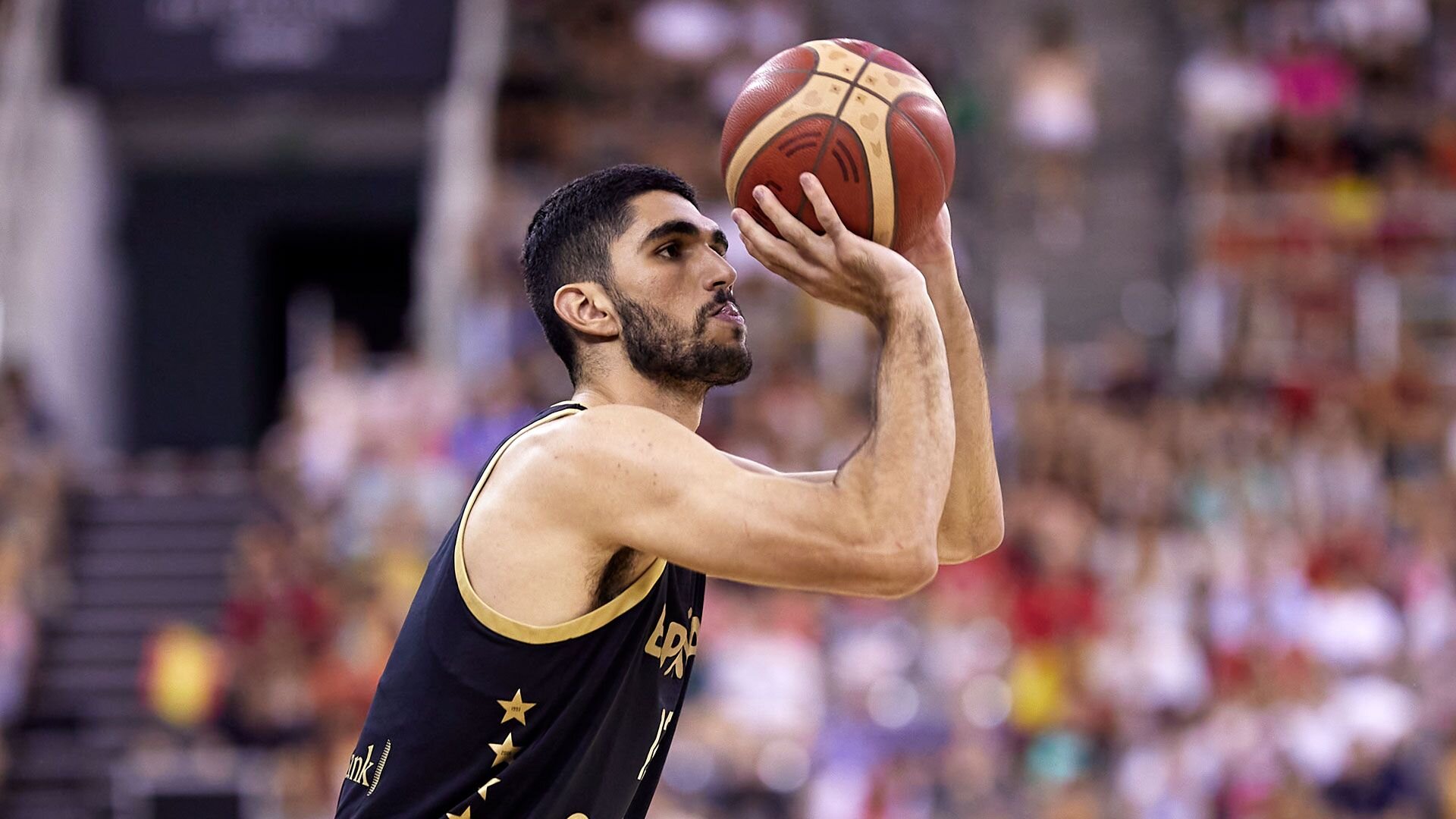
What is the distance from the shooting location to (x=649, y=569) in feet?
11.4

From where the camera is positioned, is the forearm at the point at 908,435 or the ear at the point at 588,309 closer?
the forearm at the point at 908,435

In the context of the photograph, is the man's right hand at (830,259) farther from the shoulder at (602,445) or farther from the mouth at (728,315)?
the shoulder at (602,445)

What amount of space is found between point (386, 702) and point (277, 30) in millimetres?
9624

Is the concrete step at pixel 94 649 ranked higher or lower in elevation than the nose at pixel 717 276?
lower

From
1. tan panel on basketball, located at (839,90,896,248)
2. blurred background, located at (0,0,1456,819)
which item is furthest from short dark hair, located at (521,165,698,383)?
blurred background, located at (0,0,1456,819)

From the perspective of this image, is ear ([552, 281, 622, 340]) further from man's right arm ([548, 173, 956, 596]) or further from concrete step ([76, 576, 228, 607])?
concrete step ([76, 576, 228, 607])

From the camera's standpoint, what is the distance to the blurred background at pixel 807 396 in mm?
9984

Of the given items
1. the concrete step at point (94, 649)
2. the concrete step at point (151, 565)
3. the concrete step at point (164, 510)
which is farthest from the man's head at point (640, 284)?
the concrete step at point (164, 510)

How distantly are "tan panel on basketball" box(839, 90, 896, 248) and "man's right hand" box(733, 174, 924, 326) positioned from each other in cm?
12

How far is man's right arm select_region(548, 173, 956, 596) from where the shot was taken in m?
3.26

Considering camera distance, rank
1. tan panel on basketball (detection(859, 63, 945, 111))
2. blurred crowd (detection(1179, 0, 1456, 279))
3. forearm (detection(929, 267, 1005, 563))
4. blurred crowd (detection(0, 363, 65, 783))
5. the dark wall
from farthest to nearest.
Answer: the dark wall → blurred crowd (detection(1179, 0, 1456, 279)) → blurred crowd (detection(0, 363, 65, 783)) → forearm (detection(929, 267, 1005, 563)) → tan panel on basketball (detection(859, 63, 945, 111))

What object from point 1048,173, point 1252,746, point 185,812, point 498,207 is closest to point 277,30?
point 498,207

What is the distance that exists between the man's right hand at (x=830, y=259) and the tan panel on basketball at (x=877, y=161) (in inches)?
4.7

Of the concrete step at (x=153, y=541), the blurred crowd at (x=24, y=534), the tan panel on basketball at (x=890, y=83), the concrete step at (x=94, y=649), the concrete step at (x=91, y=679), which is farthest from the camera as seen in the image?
the concrete step at (x=153, y=541)
